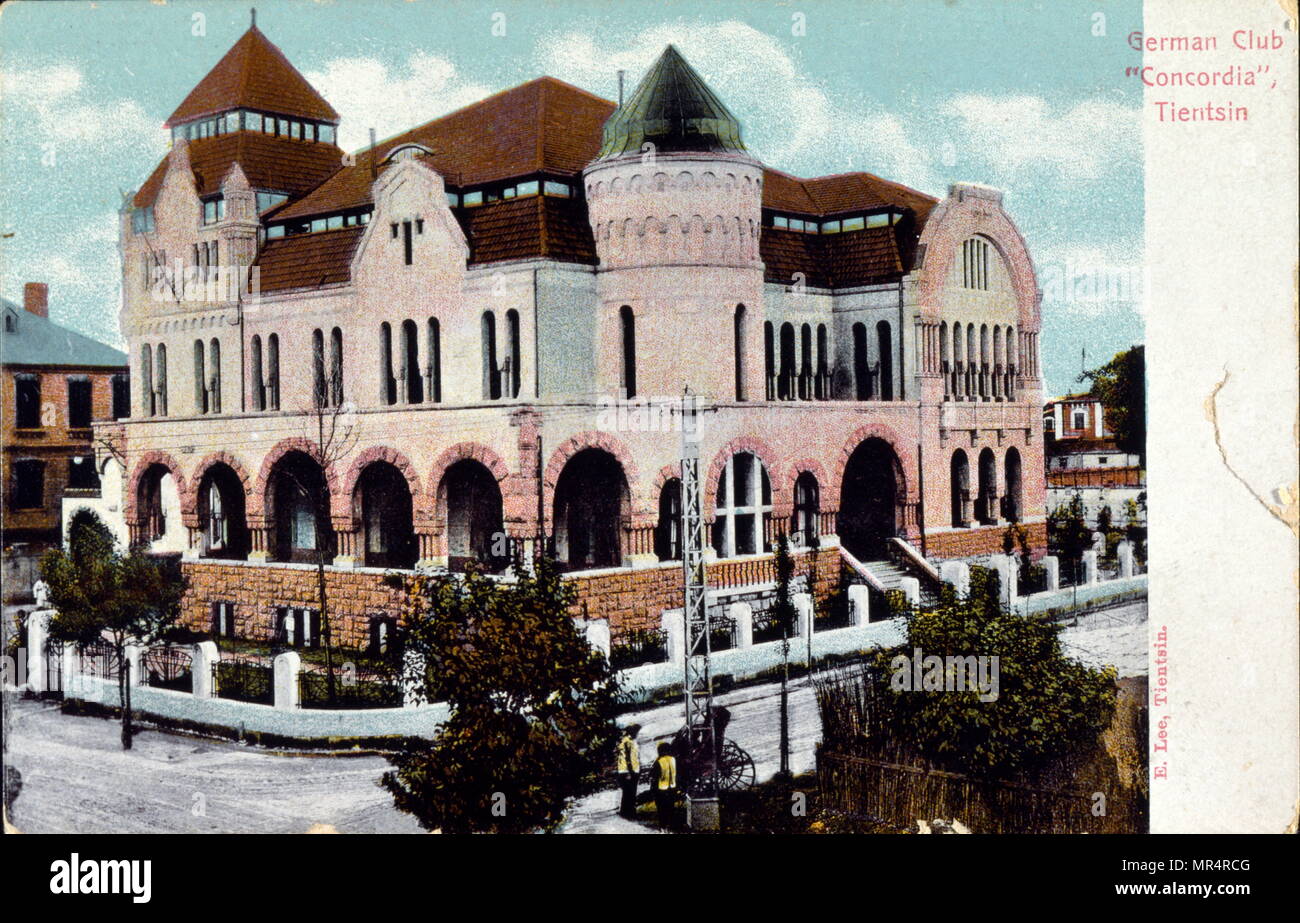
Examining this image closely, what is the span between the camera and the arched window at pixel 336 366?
30.6 feet

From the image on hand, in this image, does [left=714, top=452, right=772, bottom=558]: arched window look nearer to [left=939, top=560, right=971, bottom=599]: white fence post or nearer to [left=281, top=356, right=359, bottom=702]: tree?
[left=939, top=560, right=971, bottom=599]: white fence post

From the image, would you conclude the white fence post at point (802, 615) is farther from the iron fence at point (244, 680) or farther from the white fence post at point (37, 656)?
the white fence post at point (37, 656)

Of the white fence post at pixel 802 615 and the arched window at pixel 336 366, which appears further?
the arched window at pixel 336 366

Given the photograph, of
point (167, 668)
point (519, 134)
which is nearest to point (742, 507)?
point (519, 134)

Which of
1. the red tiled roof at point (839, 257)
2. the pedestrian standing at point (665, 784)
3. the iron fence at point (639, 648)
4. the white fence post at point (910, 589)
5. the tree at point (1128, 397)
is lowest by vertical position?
the pedestrian standing at point (665, 784)

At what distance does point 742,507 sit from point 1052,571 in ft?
7.66

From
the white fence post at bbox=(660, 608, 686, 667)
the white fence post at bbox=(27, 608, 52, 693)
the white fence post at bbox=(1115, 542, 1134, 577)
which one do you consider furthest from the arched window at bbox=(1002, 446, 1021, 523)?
the white fence post at bbox=(27, 608, 52, 693)

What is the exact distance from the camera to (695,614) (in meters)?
8.91

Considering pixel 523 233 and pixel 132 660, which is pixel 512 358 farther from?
pixel 132 660

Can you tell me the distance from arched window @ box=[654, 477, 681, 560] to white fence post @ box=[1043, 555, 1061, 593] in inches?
106

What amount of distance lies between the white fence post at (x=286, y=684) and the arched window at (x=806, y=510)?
3547 millimetres

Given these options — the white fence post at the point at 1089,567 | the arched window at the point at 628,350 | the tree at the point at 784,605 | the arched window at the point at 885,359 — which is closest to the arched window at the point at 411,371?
the arched window at the point at 628,350

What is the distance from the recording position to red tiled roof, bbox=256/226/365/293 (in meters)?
9.30
